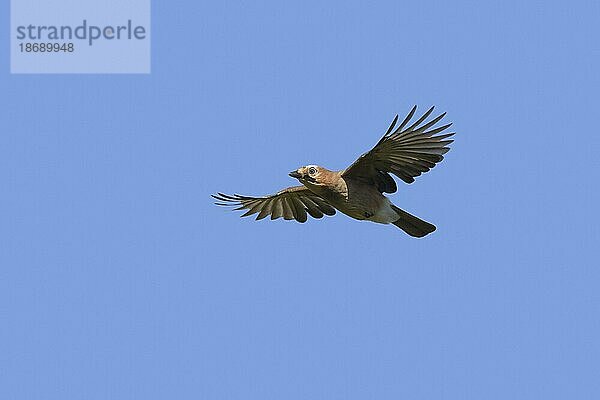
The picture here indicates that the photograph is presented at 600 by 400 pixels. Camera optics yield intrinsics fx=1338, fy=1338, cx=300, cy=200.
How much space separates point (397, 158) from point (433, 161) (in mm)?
422

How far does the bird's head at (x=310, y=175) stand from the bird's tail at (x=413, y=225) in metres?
1.41

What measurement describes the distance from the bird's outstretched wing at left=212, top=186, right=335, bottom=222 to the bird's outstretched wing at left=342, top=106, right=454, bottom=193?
1.04 metres

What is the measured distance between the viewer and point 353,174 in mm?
15812

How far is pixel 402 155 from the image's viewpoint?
15.6 meters

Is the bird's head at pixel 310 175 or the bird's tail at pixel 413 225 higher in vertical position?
the bird's head at pixel 310 175

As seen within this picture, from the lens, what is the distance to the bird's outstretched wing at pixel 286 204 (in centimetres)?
1678

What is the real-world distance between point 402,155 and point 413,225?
130cm

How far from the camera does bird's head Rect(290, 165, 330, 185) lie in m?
15.5

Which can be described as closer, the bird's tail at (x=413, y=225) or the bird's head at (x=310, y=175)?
the bird's head at (x=310, y=175)

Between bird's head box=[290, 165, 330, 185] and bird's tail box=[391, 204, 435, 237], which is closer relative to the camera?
bird's head box=[290, 165, 330, 185]

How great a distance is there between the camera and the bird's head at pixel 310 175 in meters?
15.5

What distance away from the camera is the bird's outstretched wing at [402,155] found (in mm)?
15320

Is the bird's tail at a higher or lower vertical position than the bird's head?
lower

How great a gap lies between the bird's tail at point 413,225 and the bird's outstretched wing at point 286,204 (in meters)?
0.93
